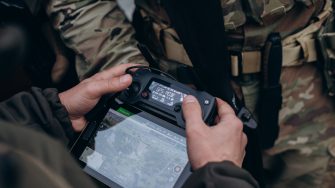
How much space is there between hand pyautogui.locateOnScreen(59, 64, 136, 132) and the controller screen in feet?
0.19

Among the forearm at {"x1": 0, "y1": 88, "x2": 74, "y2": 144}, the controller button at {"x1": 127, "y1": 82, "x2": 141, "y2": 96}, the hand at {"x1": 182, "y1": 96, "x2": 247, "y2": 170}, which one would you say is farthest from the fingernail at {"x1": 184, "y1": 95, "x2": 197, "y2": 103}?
the forearm at {"x1": 0, "y1": 88, "x2": 74, "y2": 144}

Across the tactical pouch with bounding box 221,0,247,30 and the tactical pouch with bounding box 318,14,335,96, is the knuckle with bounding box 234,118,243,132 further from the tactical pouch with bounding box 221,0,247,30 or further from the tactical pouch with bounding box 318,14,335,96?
the tactical pouch with bounding box 318,14,335,96

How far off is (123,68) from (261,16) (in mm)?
368

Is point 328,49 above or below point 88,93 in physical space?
below

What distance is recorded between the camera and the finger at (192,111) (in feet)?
3.03

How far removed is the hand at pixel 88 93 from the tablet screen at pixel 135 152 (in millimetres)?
60

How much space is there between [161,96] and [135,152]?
13 centimetres

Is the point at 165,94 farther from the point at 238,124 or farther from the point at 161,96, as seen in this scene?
the point at 238,124

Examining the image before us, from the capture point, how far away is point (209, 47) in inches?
45.2

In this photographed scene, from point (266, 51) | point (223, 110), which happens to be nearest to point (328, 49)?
point (266, 51)

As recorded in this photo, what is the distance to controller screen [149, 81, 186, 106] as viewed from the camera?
1.00 meters

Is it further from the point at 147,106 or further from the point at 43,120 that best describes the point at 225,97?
the point at 43,120

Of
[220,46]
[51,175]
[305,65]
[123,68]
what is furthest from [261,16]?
[51,175]

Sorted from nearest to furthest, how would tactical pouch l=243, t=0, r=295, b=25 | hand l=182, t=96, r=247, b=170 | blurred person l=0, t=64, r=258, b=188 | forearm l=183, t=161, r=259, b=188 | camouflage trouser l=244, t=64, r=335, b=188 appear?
blurred person l=0, t=64, r=258, b=188
forearm l=183, t=161, r=259, b=188
hand l=182, t=96, r=247, b=170
tactical pouch l=243, t=0, r=295, b=25
camouflage trouser l=244, t=64, r=335, b=188
